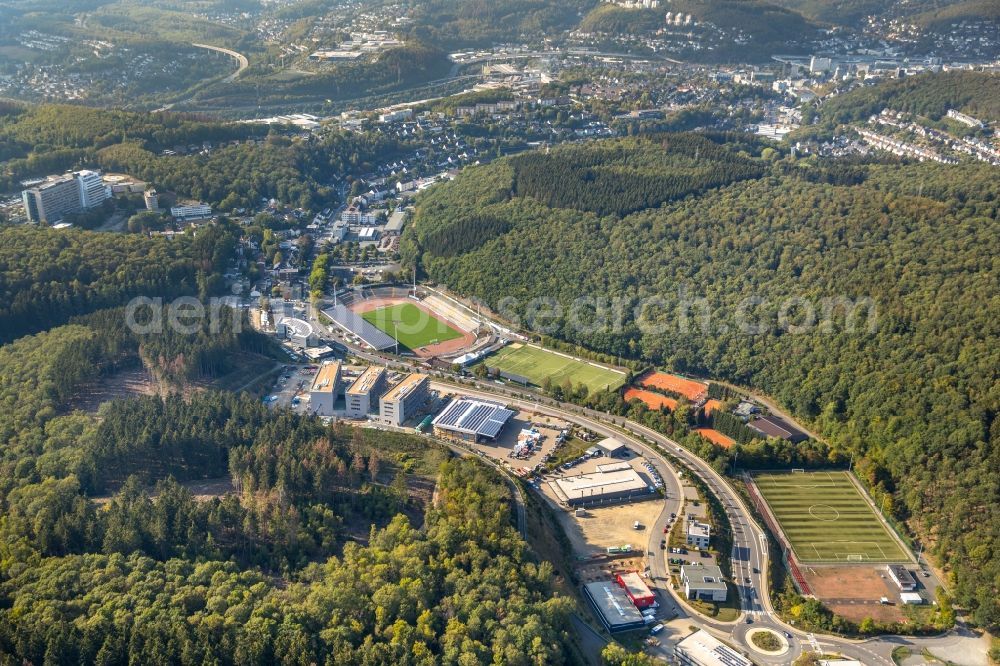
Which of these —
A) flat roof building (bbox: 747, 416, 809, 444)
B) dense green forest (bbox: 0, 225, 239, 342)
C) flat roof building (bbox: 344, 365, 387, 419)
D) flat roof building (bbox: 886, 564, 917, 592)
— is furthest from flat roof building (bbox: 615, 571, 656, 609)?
dense green forest (bbox: 0, 225, 239, 342)

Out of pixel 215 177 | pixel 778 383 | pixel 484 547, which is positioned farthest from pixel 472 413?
pixel 215 177

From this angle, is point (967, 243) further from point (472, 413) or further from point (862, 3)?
point (862, 3)

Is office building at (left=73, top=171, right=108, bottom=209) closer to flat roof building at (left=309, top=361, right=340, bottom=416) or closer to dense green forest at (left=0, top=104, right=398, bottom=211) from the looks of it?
dense green forest at (left=0, top=104, right=398, bottom=211)

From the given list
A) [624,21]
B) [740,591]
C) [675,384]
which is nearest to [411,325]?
[675,384]

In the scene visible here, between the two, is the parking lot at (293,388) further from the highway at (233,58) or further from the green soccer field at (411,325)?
the highway at (233,58)

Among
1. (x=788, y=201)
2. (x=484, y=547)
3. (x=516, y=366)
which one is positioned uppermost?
(x=788, y=201)

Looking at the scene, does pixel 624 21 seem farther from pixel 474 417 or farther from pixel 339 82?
pixel 474 417

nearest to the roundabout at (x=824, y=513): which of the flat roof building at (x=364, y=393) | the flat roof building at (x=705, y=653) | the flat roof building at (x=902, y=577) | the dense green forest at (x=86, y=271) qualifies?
Answer: the flat roof building at (x=902, y=577)
